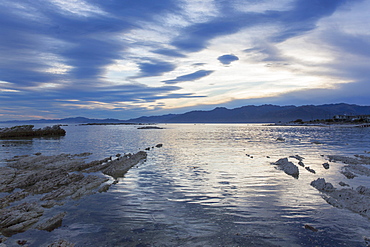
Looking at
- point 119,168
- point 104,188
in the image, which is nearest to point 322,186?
point 104,188

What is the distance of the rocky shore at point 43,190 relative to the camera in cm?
1024

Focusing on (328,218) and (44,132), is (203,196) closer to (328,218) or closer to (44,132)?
(328,218)

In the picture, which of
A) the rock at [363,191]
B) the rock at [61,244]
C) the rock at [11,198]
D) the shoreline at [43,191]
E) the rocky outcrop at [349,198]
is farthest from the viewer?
the rock at [363,191]

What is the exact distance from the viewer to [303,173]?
64.2 ft

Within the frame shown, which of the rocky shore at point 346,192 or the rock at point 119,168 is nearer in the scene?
the rocky shore at point 346,192

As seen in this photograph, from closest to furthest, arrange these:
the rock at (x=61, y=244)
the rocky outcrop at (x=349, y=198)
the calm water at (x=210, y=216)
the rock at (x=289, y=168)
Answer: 1. the rock at (x=61, y=244)
2. the calm water at (x=210, y=216)
3. the rocky outcrop at (x=349, y=198)
4. the rock at (x=289, y=168)

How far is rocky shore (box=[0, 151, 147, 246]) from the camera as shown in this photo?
10.2 metres

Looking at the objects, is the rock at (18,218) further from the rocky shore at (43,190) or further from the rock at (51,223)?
the rock at (51,223)

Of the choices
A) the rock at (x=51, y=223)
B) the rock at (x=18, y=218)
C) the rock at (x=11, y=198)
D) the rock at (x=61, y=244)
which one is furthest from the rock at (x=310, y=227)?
the rock at (x=11, y=198)

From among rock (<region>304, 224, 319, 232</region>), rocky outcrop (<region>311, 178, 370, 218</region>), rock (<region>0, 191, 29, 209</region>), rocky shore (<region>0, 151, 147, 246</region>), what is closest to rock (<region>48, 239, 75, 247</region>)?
rocky shore (<region>0, 151, 147, 246</region>)

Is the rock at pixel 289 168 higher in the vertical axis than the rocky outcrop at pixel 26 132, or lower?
lower

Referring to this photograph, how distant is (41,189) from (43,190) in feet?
0.58

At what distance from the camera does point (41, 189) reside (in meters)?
15.1

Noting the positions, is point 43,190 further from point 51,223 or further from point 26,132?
point 26,132
